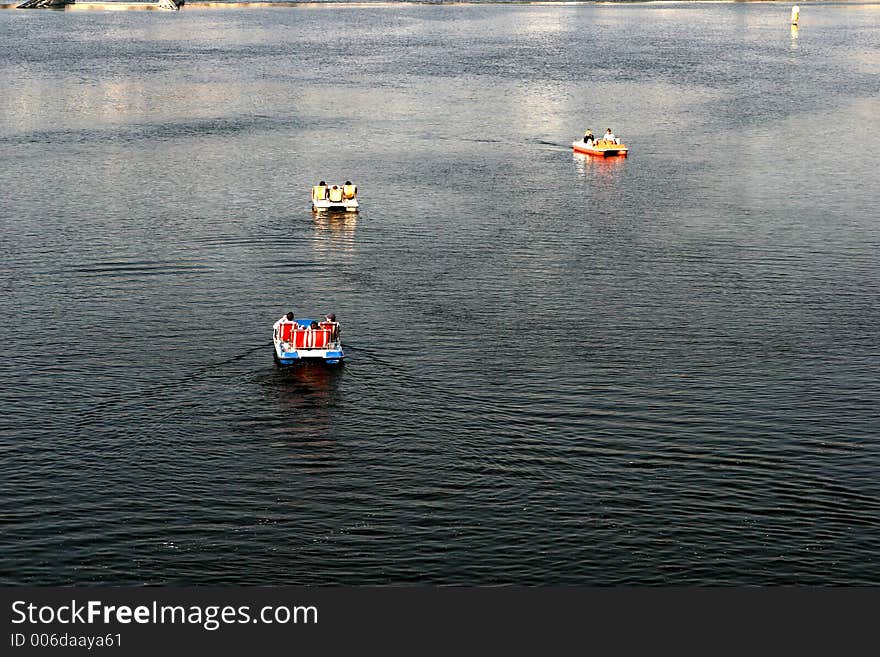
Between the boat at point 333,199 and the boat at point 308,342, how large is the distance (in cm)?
3988

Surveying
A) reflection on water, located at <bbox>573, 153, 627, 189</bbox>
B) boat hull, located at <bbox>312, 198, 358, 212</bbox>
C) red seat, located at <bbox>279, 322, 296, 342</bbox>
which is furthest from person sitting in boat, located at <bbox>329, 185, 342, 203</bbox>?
red seat, located at <bbox>279, 322, 296, 342</bbox>

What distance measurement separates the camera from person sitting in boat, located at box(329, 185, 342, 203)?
111 metres

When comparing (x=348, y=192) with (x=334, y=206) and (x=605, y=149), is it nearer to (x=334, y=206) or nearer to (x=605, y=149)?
(x=334, y=206)

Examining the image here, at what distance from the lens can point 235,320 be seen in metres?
81.1

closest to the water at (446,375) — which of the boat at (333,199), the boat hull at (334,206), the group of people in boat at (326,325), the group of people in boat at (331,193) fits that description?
the group of people in boat at (326,325)

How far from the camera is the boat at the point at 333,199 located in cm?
11081

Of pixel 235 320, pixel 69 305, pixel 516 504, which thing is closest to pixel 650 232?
pixel 235 320

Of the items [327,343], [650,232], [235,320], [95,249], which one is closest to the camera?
Answer: [327,343]

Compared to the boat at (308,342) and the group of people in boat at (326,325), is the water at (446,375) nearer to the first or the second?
the boat at (308,342)

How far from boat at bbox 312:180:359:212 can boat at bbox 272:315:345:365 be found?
39.9 m

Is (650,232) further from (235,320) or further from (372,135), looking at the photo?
(372,135)

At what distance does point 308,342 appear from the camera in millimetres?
71500

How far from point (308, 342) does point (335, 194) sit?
41258mm

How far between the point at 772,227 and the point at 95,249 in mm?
52908
